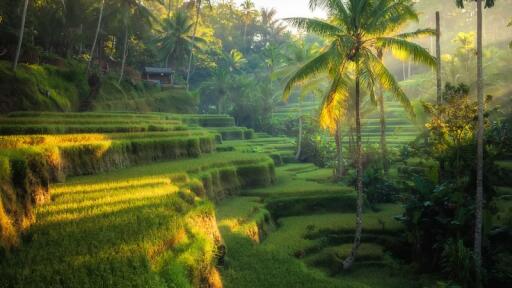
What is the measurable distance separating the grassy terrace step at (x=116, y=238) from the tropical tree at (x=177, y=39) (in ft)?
102

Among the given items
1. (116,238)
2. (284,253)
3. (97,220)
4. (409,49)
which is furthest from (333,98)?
(116,238)

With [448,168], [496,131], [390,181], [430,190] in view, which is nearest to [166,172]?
[430,190]

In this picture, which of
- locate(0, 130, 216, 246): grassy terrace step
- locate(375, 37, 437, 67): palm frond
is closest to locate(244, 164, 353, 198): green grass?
locate(0, 130, 216, 246): grassy terrace step

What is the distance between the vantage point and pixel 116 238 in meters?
6.43

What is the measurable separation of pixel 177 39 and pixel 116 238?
3691 cm

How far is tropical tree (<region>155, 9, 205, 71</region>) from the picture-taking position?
132 ft

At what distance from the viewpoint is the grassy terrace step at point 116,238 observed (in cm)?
527

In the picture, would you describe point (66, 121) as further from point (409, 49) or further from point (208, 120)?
point (208, 120)

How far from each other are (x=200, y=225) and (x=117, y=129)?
8.82m

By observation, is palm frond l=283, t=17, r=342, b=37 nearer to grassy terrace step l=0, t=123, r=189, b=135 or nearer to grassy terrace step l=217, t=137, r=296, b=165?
grassy terrace step l=0, t=123, r=189, b=135

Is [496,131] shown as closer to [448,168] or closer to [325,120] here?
[448,168]

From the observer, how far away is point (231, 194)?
1886 centimetres

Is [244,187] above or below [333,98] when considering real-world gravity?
below

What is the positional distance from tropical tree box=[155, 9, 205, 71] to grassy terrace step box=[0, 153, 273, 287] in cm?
3123
